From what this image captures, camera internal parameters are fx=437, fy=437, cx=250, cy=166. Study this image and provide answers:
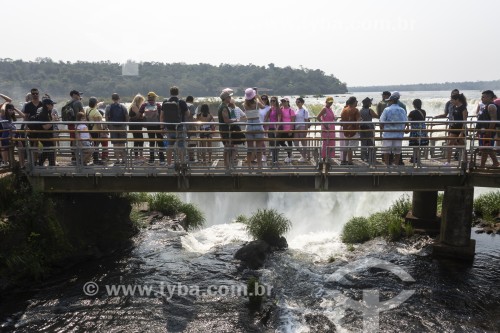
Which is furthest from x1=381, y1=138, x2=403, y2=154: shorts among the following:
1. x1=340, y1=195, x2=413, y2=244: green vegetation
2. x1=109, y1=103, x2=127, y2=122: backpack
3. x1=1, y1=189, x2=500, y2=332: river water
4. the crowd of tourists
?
x1=109, y1=103, x2=127, y2=122: backpack

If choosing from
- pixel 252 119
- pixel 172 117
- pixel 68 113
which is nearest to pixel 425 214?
pixel 252 119

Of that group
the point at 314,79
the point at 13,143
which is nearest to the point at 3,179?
the point at 13,143

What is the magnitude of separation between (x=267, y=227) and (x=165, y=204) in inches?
197

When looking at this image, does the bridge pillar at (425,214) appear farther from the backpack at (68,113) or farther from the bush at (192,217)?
the backpack at (68,113)

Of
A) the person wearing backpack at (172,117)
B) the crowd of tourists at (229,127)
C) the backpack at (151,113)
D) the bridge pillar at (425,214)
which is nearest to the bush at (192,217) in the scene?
the crowd of tourists at (229,127)

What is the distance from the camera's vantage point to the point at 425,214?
1459cm

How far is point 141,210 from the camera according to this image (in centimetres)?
1736

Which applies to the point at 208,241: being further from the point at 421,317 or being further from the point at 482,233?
the point at 482,233

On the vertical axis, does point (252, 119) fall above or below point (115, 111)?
below

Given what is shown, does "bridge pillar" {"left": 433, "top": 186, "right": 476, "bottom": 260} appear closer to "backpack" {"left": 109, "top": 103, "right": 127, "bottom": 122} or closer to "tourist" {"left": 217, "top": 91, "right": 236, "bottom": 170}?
"tourist" {"left": 217, "top": 91, "right": 236, "bottom": 170}

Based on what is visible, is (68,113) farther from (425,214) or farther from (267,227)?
(425,214)

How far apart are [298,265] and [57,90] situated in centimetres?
10960

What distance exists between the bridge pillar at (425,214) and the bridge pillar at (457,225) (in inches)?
80.6

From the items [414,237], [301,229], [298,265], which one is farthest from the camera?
[301,229]
